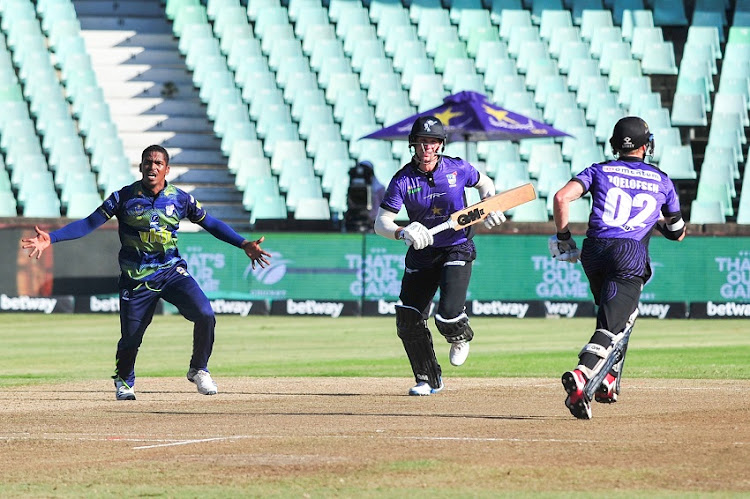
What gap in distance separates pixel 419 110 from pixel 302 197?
394 centimetres

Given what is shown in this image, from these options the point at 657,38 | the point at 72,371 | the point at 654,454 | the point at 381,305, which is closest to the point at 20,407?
the point at 72,371

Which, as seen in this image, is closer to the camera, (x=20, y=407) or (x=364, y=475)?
(x=364, y=475)

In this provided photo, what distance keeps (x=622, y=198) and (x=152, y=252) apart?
407 centimetres

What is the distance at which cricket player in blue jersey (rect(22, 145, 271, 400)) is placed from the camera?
37.2 ft

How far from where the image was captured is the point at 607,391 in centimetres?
1005

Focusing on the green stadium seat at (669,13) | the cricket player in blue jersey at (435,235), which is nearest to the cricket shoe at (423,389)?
the cricket player in blue jersey at (435,235)

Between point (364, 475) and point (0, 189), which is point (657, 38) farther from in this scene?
point (364, 475)

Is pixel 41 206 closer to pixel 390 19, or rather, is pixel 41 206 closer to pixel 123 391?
pixel 390 19

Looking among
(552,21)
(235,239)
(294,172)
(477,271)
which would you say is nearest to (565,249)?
(235,239)

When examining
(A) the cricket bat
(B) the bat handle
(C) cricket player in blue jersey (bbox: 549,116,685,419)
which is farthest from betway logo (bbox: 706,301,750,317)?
(C) cricket player in blue jersey (bbox: 549,116,685,419)

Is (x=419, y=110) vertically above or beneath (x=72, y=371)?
above

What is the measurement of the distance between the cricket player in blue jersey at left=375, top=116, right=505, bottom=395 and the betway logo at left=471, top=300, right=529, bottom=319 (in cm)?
1452

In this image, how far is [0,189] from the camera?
29.0 m

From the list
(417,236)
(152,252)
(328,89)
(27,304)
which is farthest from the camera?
(328,89)
